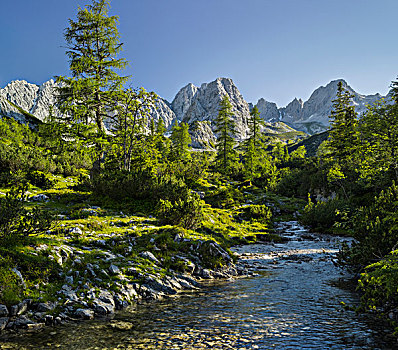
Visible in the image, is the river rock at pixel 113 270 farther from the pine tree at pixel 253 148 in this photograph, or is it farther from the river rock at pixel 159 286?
the pine tree at pixel 253 148

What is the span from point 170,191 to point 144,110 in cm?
1160

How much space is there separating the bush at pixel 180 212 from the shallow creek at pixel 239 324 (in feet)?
19.0

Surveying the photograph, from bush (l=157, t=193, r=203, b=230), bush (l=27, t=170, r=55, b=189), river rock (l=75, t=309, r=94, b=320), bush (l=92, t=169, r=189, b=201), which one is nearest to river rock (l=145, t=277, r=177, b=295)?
river rock (l=75, t=309, r=94, b=320)

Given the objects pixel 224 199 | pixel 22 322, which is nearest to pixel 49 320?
pixel 22 322

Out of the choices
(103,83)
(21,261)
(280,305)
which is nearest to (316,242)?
(280,305)

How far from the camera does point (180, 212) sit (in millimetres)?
16141

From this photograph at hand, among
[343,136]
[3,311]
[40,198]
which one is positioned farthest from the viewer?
[343,136]

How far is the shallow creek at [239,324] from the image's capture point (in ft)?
19.3

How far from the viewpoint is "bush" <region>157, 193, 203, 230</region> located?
52.3 feet

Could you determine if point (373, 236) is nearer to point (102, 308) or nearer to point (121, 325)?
point (121, 325)

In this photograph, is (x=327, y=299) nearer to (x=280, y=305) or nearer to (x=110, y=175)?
(x=280, y=305)

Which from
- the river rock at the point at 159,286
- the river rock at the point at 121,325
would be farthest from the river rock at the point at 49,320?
the river rock at the point at 159,286

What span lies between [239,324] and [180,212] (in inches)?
377

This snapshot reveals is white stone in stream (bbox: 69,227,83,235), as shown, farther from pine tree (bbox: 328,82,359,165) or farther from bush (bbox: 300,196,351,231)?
pine tree (bbox: 328,82,359,165)
